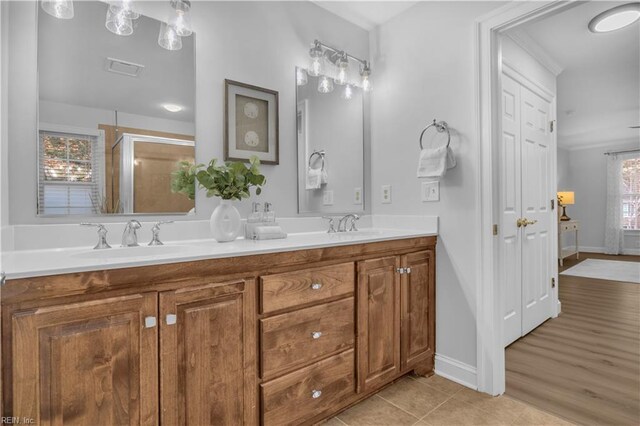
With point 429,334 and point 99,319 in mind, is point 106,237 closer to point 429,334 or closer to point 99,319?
point 99,319

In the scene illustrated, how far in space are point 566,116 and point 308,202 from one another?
16.6ft

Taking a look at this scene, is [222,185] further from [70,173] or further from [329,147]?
[329,147]

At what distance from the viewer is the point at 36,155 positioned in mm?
1364

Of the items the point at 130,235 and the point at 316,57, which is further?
the point at 316,57

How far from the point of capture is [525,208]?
2660 mm

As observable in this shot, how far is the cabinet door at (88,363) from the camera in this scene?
0.88 metres

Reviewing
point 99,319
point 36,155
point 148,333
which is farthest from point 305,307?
point 36,155

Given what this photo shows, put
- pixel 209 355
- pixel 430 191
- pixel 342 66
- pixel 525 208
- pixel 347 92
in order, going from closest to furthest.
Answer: pixel 209 355, pixel 430 191, pixel 342 66, pixel 347 92, pixel 525 208

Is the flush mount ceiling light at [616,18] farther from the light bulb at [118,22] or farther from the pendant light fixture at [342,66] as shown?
the light bulb at [118,22]

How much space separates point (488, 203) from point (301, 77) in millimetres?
1387

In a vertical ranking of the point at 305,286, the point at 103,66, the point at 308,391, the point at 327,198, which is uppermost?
the point at 103,66

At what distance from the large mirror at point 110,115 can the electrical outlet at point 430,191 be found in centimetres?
142

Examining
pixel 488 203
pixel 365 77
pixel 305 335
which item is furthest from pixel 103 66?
pixel 488 203

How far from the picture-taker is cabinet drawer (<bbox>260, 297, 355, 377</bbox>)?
4.35 feet
